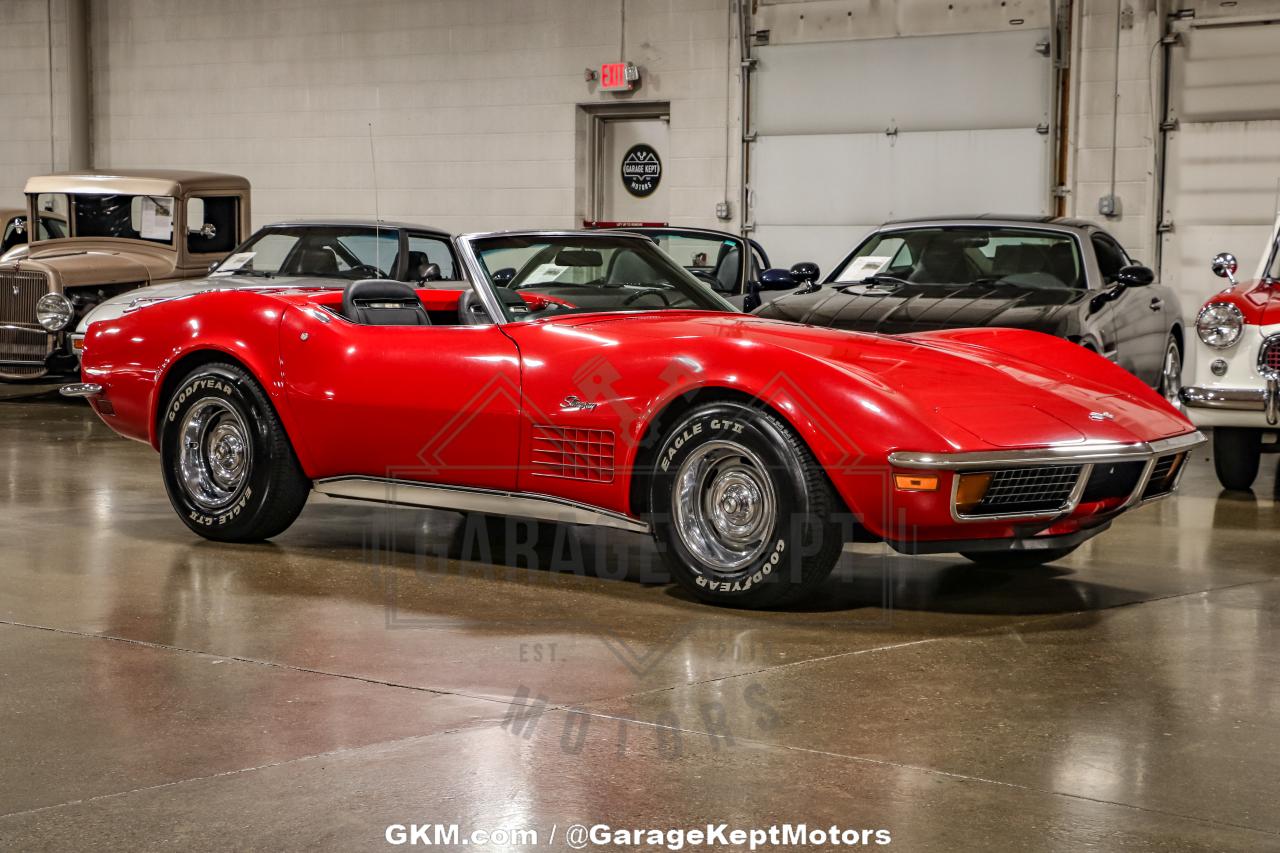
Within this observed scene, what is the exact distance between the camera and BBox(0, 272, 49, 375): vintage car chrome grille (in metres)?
13.0

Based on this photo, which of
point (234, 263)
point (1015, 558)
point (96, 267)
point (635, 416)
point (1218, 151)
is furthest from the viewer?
point (1218, 151)

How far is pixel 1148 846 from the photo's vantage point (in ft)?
10.1

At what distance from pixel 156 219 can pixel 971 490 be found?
33.8ft

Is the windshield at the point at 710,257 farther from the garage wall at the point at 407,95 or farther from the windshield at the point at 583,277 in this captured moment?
the windshield at the point at 583,277

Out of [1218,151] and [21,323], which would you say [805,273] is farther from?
[21,323]

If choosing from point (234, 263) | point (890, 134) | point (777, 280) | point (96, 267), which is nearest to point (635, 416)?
point (777, 280)

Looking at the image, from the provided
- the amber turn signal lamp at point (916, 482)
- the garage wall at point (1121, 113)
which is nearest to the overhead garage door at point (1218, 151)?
the garage wall at point (1121, 113)

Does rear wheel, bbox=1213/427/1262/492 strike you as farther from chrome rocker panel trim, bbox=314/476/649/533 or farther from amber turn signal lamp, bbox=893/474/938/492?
chrome rocker panel trim, bbox=314/476/649/533

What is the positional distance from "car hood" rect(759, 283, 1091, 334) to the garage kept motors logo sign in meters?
7.53

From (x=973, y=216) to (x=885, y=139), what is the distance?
5.50m

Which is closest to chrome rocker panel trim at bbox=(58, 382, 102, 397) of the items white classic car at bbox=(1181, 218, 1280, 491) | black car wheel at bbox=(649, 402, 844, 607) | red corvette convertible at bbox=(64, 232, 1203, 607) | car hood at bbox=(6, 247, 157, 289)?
red corvette convertible at bbox=(64, 232, 1203, 607)

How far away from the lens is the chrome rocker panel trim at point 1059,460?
4.85 meters

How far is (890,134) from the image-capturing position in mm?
15367

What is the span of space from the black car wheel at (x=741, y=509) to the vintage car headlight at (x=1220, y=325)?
3974 mm
